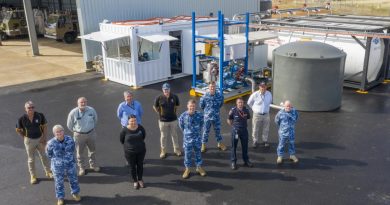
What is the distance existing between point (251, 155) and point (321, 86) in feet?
15.0

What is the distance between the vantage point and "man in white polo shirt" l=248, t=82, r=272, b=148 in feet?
31.9

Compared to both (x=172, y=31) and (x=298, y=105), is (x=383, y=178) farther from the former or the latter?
(x=172, y=31)

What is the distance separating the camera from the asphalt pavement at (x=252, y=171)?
774 cm

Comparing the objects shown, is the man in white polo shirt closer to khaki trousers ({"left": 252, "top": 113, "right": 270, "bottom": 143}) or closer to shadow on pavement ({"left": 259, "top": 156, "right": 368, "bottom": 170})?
khaki trousers ({"left": 252, "top": 113, "right": 270, "bottom": 143})

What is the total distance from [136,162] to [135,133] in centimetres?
70

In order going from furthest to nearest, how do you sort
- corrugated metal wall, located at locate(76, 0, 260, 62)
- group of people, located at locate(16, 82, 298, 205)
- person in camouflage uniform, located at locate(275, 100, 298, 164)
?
corrugated metal wall, located at locate(76, 0, 260, 62) → person in camouflage uniform, located at locate(275, 100, 298, 164) → group of people, located at locate(16, 82, 298, 205)

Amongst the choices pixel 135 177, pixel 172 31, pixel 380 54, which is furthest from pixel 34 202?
pixel 380 54

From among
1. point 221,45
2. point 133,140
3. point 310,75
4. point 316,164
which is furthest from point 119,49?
point 316,164

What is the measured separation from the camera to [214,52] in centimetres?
1453

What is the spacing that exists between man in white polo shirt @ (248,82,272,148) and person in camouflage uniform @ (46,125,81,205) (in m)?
4.88

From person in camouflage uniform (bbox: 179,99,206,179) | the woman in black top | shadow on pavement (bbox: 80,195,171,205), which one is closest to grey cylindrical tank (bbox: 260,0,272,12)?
person in camouflage uniform (bbox: 179,99,206,179)

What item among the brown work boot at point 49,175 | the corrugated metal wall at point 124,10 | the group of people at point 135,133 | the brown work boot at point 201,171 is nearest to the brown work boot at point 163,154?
the group of people at point 135,133

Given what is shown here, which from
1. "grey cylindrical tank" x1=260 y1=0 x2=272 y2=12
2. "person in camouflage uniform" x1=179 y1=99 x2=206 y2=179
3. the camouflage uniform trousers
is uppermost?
"grey cylindrical tank" x1=260 y1=0 x2=272 y2=12

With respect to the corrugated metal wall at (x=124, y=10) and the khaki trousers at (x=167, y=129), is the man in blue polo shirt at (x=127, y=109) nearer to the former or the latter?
the khaki trousers at (x=167, y=129)
